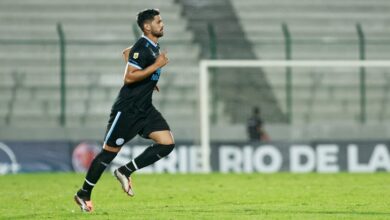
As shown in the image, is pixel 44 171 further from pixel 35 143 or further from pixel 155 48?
pixel 155 48

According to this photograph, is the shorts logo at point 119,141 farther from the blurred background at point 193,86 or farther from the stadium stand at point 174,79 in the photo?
the stadium stand at point 174,79

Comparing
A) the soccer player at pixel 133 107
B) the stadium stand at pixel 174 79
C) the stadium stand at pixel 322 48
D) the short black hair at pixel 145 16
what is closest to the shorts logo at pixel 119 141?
the soccer player at pixel 133 107

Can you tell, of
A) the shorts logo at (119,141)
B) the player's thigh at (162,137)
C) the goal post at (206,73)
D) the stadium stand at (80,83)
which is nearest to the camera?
the shorts logo at (119,141)

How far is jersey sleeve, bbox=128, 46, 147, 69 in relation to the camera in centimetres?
1148

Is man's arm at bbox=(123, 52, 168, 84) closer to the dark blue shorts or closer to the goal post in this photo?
the dark blue shorts

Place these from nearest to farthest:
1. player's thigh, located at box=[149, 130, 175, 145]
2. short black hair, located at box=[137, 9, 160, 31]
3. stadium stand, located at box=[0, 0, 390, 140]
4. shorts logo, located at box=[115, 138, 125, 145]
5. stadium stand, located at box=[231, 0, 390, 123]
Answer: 1. shorts logo, located at box=[115, 138, 125, 145]
2. short black hair, located at box=[137, 9, 160, 31]
3. player's thigh, located at box=[149, 130, 175, 145]
4. stadium stand, located at box=[0, 0, 390, 140]
5. stadium stand, located at box=[231, 0, 390, 123]

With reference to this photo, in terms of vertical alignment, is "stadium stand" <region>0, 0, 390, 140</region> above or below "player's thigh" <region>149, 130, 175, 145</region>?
below

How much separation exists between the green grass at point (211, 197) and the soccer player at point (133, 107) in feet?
1.35

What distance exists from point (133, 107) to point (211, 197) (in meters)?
2.63

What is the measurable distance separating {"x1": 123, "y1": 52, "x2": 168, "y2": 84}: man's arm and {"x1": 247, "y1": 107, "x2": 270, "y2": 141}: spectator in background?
37.9 ft

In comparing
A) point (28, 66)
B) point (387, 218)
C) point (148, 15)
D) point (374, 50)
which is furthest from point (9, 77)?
point (387, 218)

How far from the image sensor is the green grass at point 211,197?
11102mm

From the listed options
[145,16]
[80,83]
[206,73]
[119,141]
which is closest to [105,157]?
[119,141]

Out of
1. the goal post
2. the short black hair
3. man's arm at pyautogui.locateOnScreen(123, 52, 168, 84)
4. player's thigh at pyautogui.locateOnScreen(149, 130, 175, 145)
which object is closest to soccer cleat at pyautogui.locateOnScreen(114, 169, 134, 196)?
player's thigh at pyautogui.locateOnScreen(149, 130, 175, 145)
